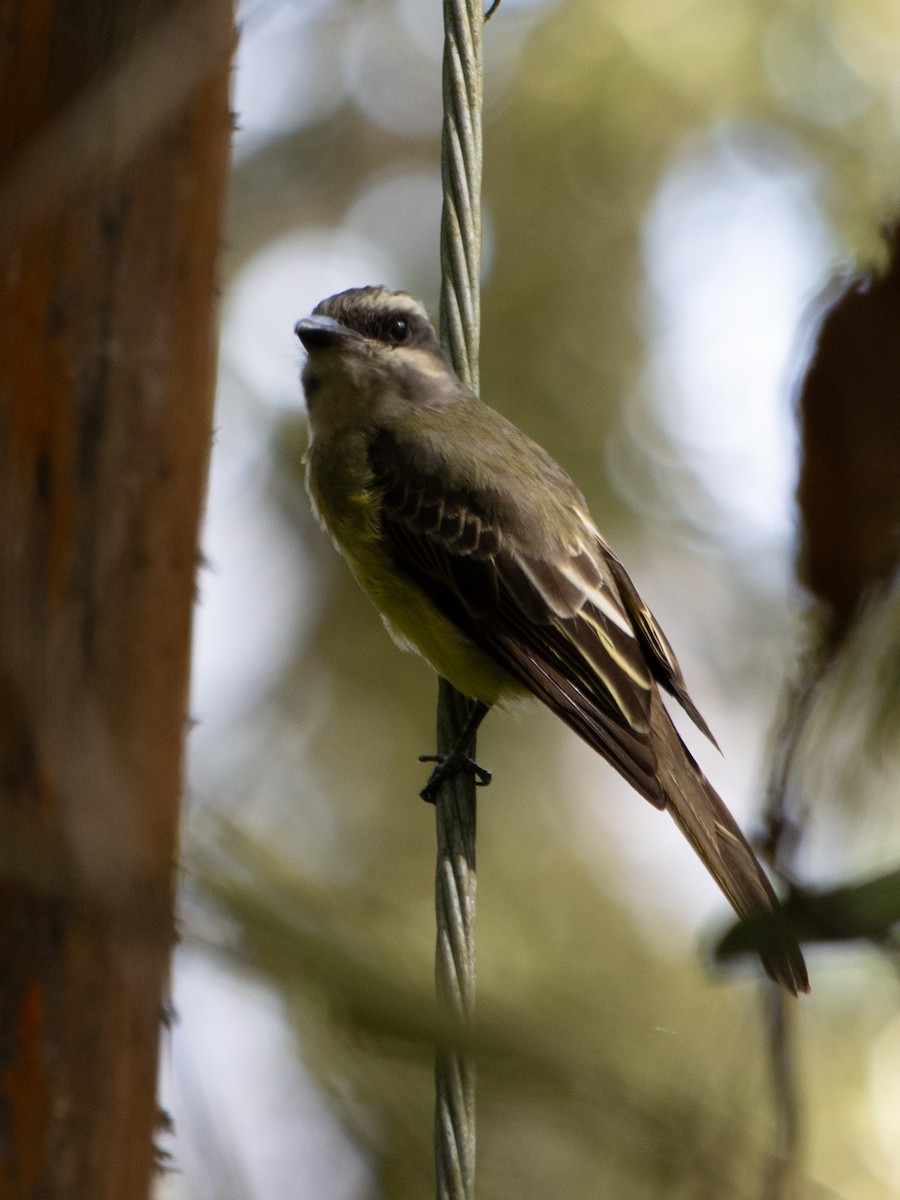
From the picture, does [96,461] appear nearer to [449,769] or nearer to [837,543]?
[449,769]

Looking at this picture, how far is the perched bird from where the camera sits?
155 inches

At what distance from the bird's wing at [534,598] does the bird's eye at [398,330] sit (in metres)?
0.71

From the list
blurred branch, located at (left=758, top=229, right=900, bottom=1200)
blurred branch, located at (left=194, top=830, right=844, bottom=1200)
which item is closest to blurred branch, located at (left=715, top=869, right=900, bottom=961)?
blurred branch, located at (left=758, top=229, right=900, bottom=1200)

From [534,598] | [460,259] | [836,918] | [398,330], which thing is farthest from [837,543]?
[398,330]

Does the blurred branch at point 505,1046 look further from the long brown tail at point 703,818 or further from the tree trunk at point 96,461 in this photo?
the long brown tail at point 703,818

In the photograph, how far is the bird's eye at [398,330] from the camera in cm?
488

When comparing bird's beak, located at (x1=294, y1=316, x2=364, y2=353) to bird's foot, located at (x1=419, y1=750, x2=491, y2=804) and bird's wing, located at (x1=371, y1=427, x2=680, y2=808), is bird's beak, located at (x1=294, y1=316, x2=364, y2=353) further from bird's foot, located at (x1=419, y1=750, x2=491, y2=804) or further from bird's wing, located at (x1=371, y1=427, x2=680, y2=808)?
bird's foot, located at (x1=419, y1=750, x2=491, y2=804)

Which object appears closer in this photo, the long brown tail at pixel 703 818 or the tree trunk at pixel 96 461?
the tree trunk at pixel 96 461

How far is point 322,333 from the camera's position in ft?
15.4

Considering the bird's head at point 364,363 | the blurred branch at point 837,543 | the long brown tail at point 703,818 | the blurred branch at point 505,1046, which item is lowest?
the blurred branch at point 505,1046

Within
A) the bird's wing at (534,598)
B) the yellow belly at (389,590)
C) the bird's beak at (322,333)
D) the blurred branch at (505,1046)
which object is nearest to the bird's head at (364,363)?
the bird's beak at (322,333)

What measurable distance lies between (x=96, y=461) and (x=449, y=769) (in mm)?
1085

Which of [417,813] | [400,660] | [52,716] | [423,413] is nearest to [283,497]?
[400,660]

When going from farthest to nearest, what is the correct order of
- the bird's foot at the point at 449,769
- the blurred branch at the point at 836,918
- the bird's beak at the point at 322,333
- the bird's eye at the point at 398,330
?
the bird's eye at the point at 398,330 → the bird's beak at the point at 322,333 → the bird's foot at the point at 449,769 → the blurred branch at the point at 836,918
